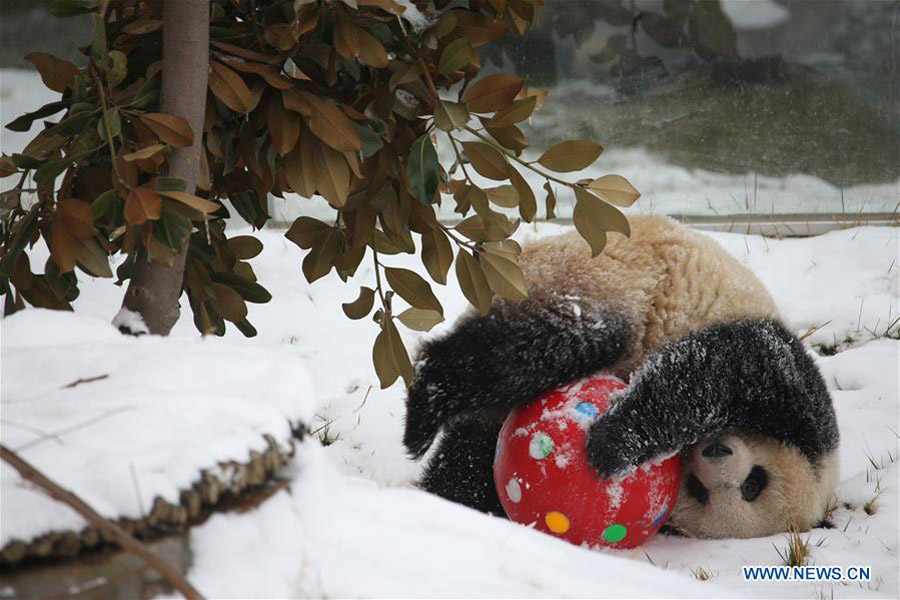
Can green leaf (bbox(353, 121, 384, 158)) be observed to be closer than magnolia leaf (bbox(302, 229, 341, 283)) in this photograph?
Yes

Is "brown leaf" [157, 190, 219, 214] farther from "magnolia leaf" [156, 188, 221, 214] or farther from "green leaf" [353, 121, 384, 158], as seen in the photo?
"green leaf" [353, 121, 384, 158]

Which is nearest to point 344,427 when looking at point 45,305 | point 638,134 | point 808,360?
point 45,305

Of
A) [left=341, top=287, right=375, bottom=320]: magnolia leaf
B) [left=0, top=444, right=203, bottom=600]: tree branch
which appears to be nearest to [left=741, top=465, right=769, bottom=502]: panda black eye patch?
[left=341, top=287, right=375, bottom=320]: magnolia leaf

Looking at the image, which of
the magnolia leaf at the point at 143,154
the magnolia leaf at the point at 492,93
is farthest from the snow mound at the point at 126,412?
the magnolia leaf at the point at 492,93

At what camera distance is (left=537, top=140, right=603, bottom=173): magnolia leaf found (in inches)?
65.1

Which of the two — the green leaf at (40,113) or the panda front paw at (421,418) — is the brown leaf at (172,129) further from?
the panda front paw at (421,418)

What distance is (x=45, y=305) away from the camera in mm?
1773

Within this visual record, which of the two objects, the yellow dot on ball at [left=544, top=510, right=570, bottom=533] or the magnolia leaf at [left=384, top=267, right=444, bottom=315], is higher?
the magnolia leaf at [left=384, top=267, right=444, bottom=315]

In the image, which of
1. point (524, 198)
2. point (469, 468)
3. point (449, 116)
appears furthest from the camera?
point (469, 468)

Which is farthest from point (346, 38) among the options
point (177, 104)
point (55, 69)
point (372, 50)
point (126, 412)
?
point (126, 412)

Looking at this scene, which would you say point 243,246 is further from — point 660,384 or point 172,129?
point 660,384

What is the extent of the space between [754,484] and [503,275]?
0.87m

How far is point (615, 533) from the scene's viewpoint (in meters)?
2.00

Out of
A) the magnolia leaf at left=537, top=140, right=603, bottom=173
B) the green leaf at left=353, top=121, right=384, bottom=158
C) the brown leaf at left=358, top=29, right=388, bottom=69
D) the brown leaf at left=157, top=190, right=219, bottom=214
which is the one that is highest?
the brown leaf at left=358, top=29, right=388, bottom=69
